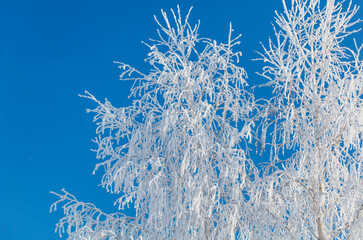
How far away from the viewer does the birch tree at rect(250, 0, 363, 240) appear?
18.9 feet

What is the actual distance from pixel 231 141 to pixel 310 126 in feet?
3.59

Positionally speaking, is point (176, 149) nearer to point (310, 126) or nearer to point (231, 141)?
point (231, 141)

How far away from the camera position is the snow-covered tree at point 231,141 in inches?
219

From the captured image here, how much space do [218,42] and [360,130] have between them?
2129 millimetres

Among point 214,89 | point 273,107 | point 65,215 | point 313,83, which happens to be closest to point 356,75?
point 313,83

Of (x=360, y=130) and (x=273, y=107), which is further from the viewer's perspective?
(x=273, y=107)

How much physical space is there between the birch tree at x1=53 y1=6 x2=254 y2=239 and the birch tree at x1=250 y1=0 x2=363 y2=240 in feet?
1.36

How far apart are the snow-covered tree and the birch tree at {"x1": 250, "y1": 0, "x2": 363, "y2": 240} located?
2 centimetres

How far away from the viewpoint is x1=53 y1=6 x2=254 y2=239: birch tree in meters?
5.49

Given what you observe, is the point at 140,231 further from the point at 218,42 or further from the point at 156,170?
the point at 218,42

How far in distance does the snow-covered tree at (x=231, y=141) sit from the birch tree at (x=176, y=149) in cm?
2

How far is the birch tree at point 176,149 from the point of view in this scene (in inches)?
216

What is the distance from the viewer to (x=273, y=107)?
6.23 m

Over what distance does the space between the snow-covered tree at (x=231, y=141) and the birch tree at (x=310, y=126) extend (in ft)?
0.05
